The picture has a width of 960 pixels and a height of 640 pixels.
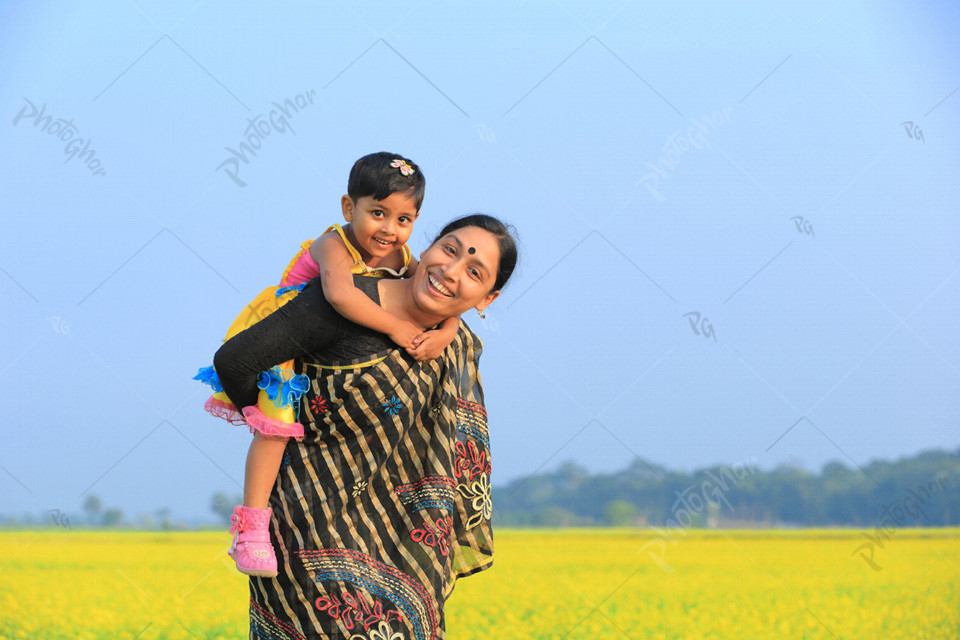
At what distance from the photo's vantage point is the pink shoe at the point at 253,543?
3.23m

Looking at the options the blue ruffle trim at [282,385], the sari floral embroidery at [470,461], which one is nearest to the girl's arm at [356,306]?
the blue ruffle trim at [282,385]

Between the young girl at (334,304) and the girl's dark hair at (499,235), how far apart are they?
22 cm

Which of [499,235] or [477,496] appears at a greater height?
[499,235]

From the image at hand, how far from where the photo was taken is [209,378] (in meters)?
3.40

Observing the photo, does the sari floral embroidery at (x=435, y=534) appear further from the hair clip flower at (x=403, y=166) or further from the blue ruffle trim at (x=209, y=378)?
the hair clip flower at (x=403, y=166)

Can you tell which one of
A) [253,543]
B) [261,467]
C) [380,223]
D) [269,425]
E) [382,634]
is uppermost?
[380,223]

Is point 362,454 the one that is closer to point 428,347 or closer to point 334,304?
point 428,347

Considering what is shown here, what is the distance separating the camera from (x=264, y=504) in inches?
130

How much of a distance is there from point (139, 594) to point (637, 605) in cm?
448

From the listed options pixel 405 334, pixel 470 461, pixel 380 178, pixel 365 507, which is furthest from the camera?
pixel 470 461

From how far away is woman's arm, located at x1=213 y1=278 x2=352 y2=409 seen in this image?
3.18 metres

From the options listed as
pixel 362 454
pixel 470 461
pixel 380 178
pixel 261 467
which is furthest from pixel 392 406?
pixel 380 178

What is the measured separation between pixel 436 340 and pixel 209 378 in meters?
0.77

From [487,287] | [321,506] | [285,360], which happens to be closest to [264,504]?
[321,506]
